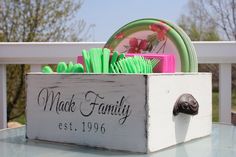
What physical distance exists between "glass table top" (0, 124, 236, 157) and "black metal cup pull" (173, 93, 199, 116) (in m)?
0.08

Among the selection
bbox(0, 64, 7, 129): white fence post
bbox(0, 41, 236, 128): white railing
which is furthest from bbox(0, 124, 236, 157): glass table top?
bbox(0, 64, 7, 129): white fence post

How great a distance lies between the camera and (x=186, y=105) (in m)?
0.99

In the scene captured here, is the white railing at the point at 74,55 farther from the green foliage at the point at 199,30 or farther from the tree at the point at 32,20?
the green foliage at the point at 199,30

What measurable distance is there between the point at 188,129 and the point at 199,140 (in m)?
0.05

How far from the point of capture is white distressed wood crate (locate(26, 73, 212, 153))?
902 millimetres

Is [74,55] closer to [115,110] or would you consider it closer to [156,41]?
[156,41]

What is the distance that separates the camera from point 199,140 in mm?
1069

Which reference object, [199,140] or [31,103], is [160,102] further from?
[31,103]

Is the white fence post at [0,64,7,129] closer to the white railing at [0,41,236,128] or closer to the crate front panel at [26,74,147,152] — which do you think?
the white railing at [0,41,236,128]

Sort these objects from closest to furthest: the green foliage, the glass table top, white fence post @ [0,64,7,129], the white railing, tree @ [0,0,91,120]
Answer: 1. the glass table top
2. the white railing
3. white fence post @ [0,64,7,129]
4. tree @ [0,0,91,120]
5. the green foliage

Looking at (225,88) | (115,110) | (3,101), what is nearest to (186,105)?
(115,110)

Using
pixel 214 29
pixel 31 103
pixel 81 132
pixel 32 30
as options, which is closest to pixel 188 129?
pixel 81 132

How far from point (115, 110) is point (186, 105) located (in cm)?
17

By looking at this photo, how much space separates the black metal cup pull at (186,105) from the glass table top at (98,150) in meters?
0.08
